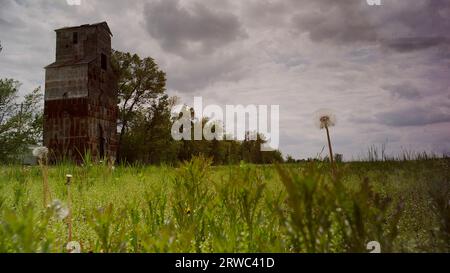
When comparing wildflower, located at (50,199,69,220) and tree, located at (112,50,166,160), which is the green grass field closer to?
wildflower, located at (50,199,69,220)

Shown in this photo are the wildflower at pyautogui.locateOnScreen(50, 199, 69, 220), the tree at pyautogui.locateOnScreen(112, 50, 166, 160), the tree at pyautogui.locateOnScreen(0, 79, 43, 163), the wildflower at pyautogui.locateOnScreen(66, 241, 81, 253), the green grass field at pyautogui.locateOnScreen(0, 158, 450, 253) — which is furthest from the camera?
the tree at pyautogui.locateOnScreen(112, 50, 166, 160)

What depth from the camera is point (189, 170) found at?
8.34ft

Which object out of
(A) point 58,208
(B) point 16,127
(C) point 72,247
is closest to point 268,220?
(C) point 72,247

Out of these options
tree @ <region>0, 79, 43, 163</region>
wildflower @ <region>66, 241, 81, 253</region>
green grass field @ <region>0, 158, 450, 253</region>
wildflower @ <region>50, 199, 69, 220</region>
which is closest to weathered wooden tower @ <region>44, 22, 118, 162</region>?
tree @ <region>0, 79, 43, 163</region>

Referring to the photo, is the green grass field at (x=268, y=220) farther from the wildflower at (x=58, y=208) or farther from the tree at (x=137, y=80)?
the tree at (x=137, y=80)

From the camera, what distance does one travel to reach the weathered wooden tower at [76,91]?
2280cm

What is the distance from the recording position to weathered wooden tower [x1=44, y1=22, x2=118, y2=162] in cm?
2280

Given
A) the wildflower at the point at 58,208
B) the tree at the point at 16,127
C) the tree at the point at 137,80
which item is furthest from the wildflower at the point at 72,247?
the tree at the point at 137,80

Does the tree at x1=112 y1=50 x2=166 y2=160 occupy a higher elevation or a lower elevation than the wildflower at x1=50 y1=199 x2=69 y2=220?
higher

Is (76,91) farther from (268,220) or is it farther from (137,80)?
(268,220)

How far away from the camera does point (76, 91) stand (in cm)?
2311
